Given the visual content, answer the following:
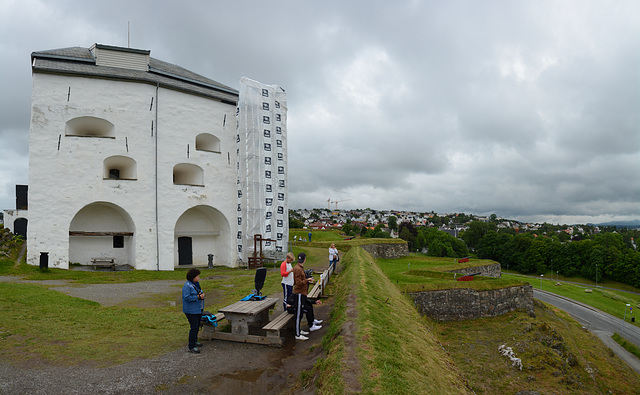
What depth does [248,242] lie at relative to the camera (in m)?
21.5

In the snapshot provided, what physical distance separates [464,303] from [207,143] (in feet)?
56.4

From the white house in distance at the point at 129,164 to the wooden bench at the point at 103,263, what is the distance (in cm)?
59

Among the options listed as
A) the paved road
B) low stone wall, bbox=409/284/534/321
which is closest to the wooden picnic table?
low stone wall, bbox=409/284/534/321

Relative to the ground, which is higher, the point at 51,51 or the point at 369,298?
the point at 51,51

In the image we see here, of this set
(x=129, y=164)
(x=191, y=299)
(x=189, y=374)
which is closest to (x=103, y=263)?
(x=129, y=164)

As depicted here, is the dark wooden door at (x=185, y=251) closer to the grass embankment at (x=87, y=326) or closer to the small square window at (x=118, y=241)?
the small square window at (x=118, y=241)

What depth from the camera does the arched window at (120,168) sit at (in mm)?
19328

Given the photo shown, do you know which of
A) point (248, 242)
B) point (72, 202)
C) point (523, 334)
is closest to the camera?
point (523, 334)

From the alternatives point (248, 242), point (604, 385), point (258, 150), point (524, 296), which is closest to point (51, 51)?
point (258, 150)

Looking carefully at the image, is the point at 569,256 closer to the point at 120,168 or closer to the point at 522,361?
the point at 522,361

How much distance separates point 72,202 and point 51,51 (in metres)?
8.86

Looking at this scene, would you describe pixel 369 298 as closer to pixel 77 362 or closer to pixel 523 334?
pixel 77 362

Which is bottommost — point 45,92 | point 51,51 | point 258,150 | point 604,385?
point 604,385

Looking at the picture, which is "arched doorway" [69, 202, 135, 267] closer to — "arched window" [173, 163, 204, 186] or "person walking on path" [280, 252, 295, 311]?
"arched window" [173, 163, 204, 186]
